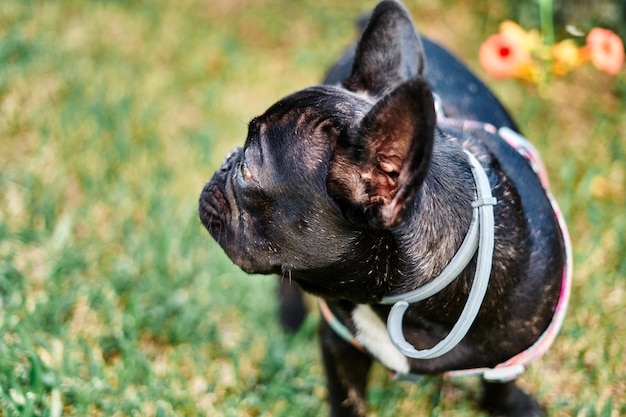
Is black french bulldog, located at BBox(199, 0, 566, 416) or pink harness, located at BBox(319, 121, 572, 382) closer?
black french bulldog, located at BBox(199, 0, 566, 416)

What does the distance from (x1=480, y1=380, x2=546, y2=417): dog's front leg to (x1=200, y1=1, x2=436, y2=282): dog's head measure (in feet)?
4.18

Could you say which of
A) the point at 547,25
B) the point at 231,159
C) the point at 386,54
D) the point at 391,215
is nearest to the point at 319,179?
the point at 391,215

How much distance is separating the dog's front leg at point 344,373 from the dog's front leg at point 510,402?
0.61 metres

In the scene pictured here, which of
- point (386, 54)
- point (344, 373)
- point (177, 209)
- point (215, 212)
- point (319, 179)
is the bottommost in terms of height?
point (344, 373)

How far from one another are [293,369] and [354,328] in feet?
2.91

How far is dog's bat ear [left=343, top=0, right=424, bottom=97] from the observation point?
2723 mm

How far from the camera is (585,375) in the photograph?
136 inches

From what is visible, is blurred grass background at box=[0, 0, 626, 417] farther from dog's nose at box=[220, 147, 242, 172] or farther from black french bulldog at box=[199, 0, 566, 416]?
dog's nose at box=[220, 147, 242, 172]

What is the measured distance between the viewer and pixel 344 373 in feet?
9.70

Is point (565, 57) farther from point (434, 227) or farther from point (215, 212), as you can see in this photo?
point (215, 212)

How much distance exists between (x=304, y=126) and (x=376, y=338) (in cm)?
86

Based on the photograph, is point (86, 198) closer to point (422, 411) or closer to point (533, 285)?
point (422, 411)

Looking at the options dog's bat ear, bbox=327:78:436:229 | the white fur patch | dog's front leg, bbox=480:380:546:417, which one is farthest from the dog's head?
dog's front leg, bbox=480:380:546:417

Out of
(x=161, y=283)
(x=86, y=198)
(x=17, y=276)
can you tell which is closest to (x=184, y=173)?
(x=86, y=198)
